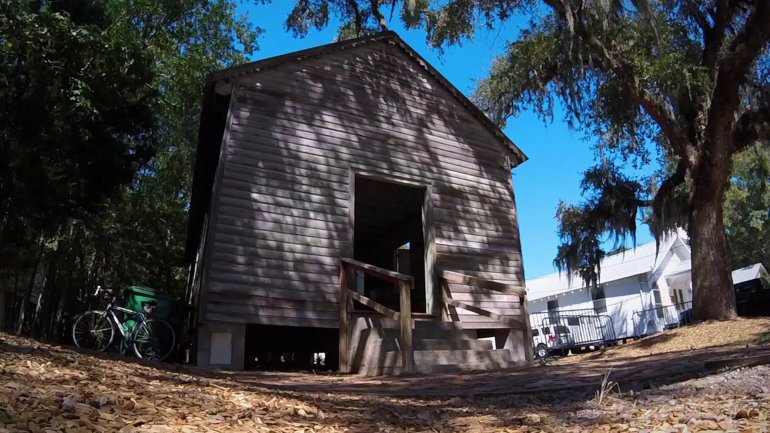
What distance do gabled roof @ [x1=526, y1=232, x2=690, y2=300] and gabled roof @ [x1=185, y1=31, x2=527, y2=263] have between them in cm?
1643

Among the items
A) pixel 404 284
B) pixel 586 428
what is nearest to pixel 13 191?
pixel 404 284

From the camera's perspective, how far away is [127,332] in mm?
9062

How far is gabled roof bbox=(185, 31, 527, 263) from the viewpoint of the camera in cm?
937

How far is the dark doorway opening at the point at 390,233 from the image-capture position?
1217 cm

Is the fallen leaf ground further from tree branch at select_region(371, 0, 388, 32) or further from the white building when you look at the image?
the white building

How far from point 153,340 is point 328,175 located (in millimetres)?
3771

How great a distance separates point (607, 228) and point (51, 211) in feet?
43.6

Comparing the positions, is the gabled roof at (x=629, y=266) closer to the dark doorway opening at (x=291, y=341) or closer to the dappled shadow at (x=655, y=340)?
the dappled shadow at (x=655, y=340)

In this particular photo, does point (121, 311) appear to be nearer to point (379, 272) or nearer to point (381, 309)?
point (379, 272)

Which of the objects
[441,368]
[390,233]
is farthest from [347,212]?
[390,233]

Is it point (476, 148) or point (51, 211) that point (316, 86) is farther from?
point (51, 211)

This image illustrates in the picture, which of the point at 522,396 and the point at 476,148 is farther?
the point at 476,148

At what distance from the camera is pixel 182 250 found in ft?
69.5

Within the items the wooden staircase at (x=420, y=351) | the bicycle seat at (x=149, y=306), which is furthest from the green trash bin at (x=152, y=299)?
the wooden staircase at (x=420, y=351)
